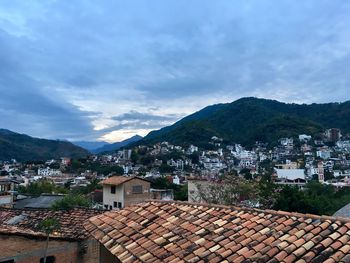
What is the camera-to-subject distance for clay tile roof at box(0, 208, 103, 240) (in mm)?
11244

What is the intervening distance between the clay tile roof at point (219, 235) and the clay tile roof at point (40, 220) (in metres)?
4.00

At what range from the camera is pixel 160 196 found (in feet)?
134

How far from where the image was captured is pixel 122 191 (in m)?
37.3

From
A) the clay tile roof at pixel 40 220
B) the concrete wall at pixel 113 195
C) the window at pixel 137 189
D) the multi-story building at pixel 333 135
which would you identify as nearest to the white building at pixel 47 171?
the concrete wall at pixel 113 195

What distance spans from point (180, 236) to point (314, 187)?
45.2 m

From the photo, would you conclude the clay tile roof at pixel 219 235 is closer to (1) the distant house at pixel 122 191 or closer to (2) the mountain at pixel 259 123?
(1) the distant house at pixel 122 191

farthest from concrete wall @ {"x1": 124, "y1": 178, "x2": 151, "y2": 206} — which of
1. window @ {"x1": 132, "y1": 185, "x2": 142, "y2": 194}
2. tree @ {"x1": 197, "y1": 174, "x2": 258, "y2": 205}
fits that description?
tree @ {"x1": 197, "y1": 174, "x2": 258, "y2": 205}

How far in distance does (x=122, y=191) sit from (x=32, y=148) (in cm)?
13738

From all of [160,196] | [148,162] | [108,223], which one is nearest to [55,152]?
[148,162]

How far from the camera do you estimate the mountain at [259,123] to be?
446 ft

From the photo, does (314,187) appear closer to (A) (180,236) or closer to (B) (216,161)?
(A) (180,236)

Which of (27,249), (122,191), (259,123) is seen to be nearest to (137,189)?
(122,191)

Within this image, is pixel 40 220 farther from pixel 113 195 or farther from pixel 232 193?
pixel 113 195

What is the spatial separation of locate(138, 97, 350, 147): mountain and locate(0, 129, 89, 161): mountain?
155 feet
